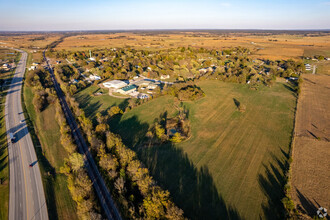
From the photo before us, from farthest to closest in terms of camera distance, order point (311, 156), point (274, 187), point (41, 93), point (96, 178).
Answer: point (41, 93), point (311, 156), point (96, 178), point (274, 187)

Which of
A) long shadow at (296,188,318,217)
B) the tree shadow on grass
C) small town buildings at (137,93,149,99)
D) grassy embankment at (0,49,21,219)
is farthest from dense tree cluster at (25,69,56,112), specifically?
long shadow at (296,188,318,217)

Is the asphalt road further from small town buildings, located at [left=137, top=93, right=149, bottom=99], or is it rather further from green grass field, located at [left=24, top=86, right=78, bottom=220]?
small town buildings, located at [left=137, top=93, right=149, bottom=99]

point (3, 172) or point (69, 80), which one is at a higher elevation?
point (69, 80)

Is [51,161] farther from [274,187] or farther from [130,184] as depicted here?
[274,187]

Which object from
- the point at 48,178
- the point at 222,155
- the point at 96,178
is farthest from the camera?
the point at 222,155

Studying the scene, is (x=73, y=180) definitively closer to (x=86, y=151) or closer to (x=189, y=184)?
(x=86, y=151)

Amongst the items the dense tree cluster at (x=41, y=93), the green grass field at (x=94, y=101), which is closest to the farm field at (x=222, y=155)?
the green grass field at (x=94, y=101)

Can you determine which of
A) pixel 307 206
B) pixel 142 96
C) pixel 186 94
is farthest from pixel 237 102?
pixel 307 206

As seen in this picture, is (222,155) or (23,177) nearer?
(23,177)
